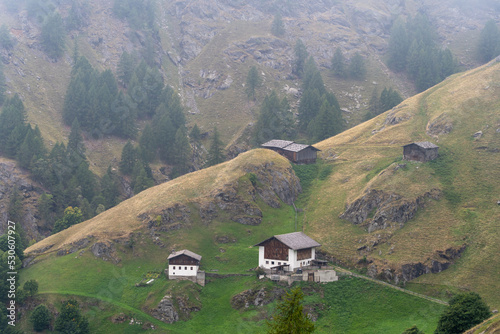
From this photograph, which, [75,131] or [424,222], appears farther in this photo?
[75,131]

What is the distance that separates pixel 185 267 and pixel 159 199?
20.9 meters

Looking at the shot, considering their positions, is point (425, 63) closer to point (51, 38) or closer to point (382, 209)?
point (382, 209)

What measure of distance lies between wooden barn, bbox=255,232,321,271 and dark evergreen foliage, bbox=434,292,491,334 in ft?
84.5

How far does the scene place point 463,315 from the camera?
5475cm

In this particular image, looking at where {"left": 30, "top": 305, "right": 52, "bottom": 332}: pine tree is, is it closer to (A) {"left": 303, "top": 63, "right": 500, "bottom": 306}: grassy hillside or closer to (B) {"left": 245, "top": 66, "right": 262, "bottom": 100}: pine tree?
(A) {"left": 303, "top": 63, "right": 500, "bottom": 306}: grassy hillside

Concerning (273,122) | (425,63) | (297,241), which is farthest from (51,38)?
(425,63)

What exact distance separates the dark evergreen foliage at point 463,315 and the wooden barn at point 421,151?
44246mm

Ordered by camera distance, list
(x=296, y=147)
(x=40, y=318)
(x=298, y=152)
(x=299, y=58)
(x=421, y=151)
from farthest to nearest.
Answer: (x=299, y=58) → (x=296, y=147) → (x=298, y=152) → (x=421, y=151) → (x=40, y=318)

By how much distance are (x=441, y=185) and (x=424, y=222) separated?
1130 cm

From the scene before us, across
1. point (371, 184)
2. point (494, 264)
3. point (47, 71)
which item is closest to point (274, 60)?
point (47, 71)

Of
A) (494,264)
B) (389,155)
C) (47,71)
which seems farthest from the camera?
(47,71)

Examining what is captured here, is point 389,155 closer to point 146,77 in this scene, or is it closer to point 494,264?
point 494,264

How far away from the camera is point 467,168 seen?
305 ft

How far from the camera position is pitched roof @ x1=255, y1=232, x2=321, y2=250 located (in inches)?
3022
